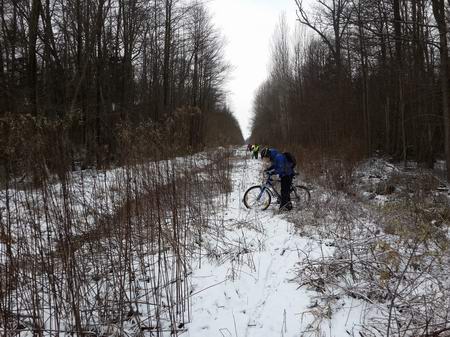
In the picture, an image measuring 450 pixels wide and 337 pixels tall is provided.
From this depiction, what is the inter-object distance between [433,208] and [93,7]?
14.0m

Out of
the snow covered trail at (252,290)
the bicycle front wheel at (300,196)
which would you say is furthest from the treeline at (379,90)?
the snow covered trail at (252,290)

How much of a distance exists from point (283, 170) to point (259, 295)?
3971 mm

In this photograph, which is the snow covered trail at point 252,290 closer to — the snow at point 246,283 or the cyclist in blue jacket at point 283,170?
the snow at point 246,283

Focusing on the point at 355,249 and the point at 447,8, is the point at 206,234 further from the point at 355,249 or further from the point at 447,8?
the point at 447,8

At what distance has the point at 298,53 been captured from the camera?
29.6 m

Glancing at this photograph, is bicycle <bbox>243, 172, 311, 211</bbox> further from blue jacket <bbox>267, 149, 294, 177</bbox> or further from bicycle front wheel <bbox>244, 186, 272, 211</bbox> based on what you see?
blue jacket <bbox>267, 149, 294, 177</bbox>

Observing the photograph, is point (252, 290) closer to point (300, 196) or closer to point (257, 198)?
point (257, 198)

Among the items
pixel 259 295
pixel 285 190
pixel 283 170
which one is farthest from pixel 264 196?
pixel 259 295

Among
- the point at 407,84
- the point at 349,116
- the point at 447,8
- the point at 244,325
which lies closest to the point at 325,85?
the point at 349,116

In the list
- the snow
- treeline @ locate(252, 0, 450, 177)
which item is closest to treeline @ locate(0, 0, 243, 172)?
the snow

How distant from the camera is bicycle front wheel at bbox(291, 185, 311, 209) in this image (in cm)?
753

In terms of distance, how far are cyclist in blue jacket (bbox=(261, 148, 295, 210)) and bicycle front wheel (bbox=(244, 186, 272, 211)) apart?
0.37m

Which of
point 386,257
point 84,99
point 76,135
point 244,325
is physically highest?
point 84,99

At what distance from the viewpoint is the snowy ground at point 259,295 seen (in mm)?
3021
